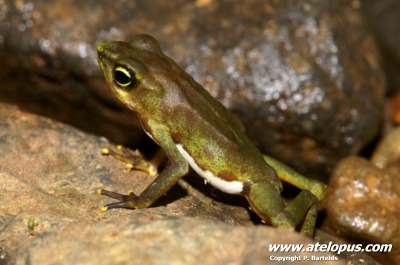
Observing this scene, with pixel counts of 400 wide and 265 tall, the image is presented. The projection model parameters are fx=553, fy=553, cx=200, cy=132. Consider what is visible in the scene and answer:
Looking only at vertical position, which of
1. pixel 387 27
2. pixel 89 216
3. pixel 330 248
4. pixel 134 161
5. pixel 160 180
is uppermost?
pixel 387 27

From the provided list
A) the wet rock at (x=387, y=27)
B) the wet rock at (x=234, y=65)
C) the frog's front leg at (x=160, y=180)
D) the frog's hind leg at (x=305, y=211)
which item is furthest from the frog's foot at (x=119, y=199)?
the wet rock at (x=387, y=27)

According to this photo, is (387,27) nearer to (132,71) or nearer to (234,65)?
(234,65)

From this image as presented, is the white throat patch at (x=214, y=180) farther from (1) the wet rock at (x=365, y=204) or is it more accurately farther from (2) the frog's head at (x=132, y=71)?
(1) the wet rock at (x=365, y=204)

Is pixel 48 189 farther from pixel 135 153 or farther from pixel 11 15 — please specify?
pixel 11 15

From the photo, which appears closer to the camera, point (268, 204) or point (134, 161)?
point (268, 204)

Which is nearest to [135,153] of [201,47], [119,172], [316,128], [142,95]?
[119,172]

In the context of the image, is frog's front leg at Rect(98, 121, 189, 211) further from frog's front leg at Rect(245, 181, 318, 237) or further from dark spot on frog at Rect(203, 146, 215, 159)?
frog's front leg at Rect(245, 181, 318, 237)

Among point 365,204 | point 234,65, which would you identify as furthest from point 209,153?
point 234,65
